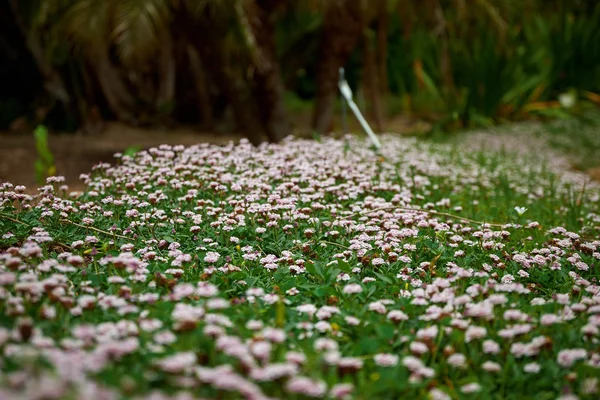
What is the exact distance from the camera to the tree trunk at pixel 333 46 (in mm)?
7988

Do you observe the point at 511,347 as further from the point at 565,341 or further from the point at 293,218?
the point at 293,218

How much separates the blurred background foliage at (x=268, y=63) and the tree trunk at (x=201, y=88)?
0.03 meters

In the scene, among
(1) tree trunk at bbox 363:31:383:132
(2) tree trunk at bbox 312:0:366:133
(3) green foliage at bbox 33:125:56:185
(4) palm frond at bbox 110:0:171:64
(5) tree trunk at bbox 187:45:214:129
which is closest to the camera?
(3) green foliage at bbox 33:125:56:185

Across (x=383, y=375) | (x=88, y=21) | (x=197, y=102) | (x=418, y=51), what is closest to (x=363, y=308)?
(x=383, y=375)

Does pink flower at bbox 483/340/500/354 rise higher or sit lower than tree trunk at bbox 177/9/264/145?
lower

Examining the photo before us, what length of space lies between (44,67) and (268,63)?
12.2 feet

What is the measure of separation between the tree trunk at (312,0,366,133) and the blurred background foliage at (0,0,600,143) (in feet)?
0.05

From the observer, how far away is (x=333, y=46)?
806 cm

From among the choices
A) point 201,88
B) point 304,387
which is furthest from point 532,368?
point 201,88

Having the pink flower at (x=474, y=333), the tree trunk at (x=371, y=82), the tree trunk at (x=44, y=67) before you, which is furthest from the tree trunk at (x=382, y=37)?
the pink flower at (x=474, y=333)

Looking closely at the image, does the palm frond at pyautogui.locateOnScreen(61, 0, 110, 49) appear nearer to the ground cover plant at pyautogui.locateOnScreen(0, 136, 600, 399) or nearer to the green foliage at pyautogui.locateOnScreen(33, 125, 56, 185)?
the green foliage at pyautogui.locateOnScreen(33, 125, 56, 185)

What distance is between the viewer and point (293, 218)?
3385 millimetres

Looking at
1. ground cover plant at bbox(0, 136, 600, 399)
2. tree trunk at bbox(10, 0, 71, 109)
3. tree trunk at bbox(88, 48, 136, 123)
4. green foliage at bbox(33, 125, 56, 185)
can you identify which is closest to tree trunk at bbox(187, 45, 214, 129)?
tree trunk at bbox(88, 48, 136, 123)

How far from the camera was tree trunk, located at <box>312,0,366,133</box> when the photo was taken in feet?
26.2
